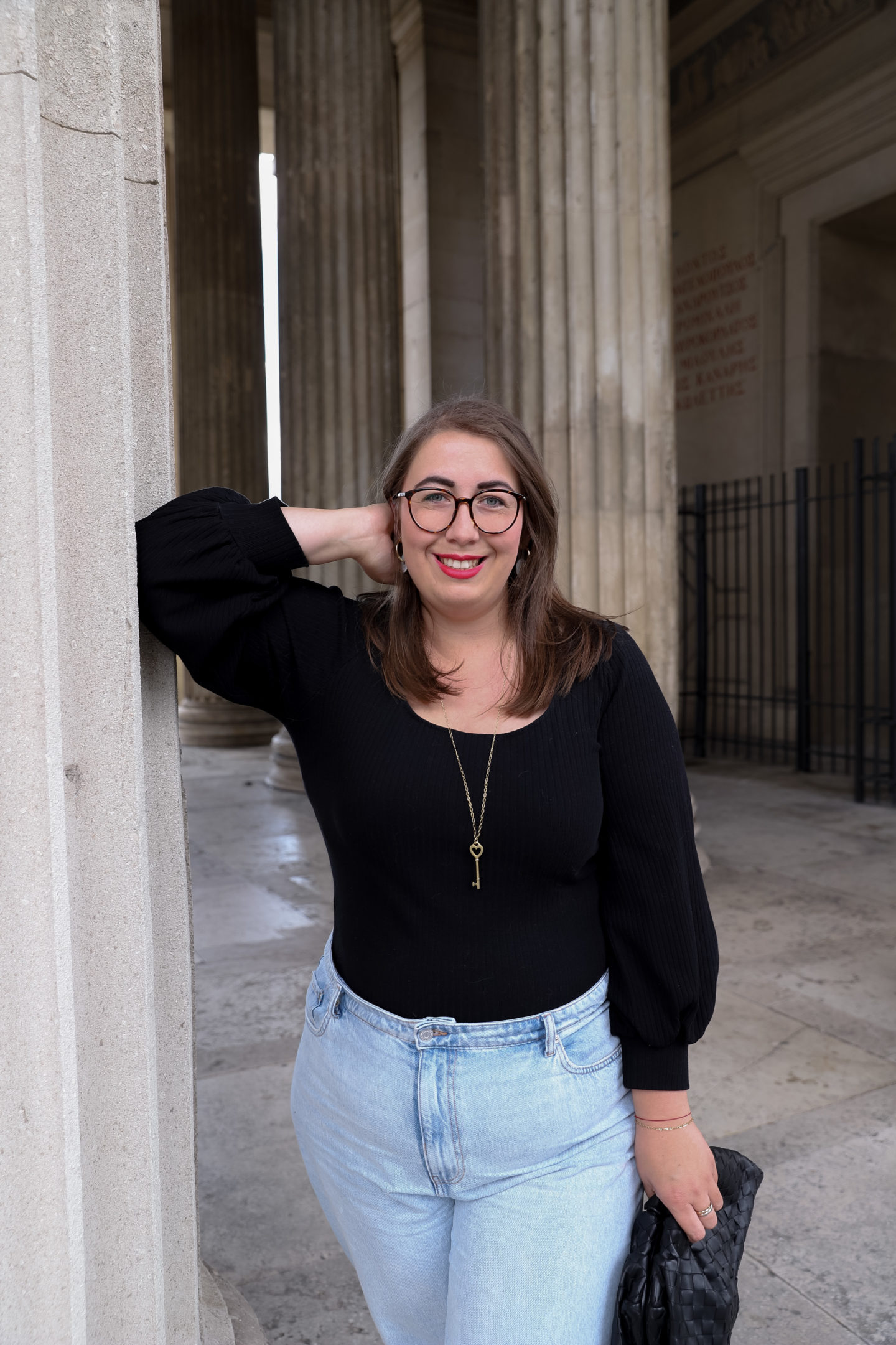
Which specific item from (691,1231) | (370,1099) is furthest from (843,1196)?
(370,1099)

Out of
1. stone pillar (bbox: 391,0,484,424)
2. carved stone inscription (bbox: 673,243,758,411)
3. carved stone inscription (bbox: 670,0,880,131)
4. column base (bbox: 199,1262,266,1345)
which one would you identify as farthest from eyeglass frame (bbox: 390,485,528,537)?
stone pillar (bbox: 391,0,484,424)

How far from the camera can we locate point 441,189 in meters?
13.6

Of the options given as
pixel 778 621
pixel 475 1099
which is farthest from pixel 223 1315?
pixel 778 621

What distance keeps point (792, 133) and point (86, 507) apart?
502 inches

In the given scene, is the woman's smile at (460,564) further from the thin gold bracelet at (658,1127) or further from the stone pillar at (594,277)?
the stone pillar at (594,277)

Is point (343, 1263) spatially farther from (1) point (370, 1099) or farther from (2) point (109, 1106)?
(2) point (109, 1106)

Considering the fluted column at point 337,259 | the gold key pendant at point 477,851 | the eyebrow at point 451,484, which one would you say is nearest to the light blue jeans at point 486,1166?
the gold key pendant at point 477,851

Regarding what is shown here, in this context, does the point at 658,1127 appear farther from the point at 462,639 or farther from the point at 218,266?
the point at 218,266

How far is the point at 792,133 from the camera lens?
39.0 feet

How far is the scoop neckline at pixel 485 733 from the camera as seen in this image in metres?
1.63

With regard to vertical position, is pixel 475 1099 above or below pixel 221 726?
above

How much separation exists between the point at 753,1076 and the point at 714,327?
11.0 meters

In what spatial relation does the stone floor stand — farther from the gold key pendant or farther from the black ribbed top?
the gold key pendant

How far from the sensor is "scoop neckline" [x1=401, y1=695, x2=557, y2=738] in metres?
1.63
